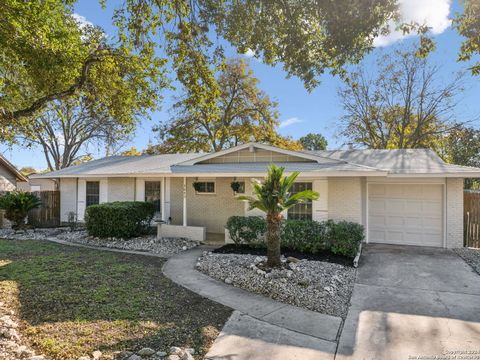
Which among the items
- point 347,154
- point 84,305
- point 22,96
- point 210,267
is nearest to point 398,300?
point 210,267

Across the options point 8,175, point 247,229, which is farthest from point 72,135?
point 247,229

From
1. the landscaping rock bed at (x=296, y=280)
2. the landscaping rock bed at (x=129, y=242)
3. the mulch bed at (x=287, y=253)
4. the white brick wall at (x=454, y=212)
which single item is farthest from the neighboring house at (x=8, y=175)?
the white brick wall at (x=454, y=212)

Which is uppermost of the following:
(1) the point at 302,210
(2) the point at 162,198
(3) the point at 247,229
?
(2) the point at 162,198

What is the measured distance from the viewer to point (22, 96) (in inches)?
366

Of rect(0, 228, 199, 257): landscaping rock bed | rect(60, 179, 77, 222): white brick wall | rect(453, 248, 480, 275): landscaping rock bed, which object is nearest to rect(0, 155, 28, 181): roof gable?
rect(60, 179, 77, 222): white brick wall

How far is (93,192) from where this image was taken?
15.5m

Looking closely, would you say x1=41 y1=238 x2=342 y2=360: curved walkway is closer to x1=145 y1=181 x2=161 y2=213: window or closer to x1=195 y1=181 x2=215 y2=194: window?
x1=195 y1=181 x2=215 y2=194: window

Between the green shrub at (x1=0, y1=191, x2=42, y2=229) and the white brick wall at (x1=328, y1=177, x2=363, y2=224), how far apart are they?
43.0ft

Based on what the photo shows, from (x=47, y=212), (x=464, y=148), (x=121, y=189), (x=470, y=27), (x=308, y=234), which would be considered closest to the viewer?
(x=470, y=27)

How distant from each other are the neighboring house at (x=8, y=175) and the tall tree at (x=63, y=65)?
12.5 m

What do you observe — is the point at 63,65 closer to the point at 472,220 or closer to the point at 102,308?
the point at 102,308

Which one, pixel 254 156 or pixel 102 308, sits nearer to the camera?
pixel 102 308

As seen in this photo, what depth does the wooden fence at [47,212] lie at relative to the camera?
51.2 feet

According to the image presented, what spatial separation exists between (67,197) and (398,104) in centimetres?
2408
